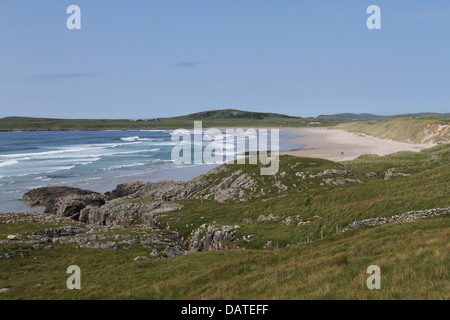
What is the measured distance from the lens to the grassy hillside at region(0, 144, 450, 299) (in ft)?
50.8

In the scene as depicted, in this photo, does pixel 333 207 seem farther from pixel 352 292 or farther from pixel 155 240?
pixel 352 292

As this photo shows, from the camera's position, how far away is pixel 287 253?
23281mm

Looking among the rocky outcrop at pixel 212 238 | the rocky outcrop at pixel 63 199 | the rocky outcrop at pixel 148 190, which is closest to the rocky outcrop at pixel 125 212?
the rocky outcrop at pixel 63 199

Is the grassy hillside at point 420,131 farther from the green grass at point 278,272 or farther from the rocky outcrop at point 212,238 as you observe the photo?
the green grass at point 278,272

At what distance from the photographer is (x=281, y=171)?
5291cm

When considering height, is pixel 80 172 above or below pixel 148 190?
above

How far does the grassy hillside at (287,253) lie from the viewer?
609 inches

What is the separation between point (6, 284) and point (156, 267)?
Result: 11761 millimetres

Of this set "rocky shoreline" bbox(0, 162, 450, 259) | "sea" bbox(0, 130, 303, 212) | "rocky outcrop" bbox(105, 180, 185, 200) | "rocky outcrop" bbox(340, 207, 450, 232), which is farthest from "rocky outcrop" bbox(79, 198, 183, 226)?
"rocky outcrop" bbox(340, 207, 450, 232)

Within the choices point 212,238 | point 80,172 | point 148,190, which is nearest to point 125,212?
point 148,190

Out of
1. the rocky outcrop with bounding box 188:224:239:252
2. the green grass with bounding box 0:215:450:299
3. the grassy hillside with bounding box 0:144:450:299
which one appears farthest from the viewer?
the rocky outcrop with bounding box 188:224:239:252

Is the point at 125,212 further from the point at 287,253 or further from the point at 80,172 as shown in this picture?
the point at 80,172

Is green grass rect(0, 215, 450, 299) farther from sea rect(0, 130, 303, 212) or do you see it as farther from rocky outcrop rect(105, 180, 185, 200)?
sea rect(0, 130, 303, 212)
